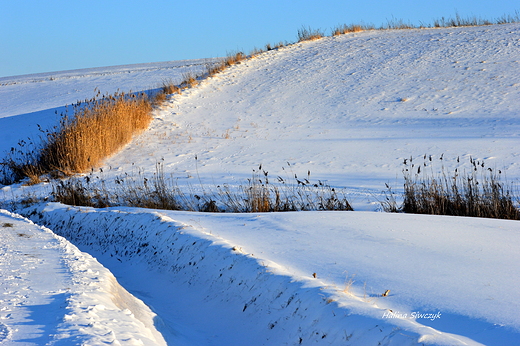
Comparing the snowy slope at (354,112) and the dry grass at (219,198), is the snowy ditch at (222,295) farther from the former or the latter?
the snowy slope at (354,112)

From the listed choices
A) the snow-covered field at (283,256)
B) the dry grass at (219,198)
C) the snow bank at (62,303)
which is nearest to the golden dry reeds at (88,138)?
the snow-covered field at (283,256)

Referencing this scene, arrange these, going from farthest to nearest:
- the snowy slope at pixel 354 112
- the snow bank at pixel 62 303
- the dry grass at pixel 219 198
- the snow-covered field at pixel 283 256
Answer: the snowy slope at pixel 354 112
the dry grass at pixel 219 198
the snow-covered field at pixel 283 256
the snow bank at pixel 62 303

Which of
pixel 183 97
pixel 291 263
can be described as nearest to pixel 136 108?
pixel 183 97

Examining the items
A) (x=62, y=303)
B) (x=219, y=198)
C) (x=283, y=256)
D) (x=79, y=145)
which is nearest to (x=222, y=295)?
(x=283, y=256)

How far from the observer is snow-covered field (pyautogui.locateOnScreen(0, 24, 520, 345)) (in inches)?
118

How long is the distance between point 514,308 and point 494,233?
1.93 m

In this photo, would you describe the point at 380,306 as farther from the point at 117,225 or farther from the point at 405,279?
the point at 117,225

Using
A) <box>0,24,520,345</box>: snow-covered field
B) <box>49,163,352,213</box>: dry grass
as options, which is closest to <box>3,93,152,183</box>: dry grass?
<box>0,24,520,345</box>: snow-covered field

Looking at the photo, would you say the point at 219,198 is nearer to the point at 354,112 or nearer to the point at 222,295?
the point at 222,295

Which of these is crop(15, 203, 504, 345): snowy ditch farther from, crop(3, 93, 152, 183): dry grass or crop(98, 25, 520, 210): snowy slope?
crop(3, 93, 152, 183): dry grass

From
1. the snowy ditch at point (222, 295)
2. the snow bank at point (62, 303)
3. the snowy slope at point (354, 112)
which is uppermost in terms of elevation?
the snowy slope at point (354, 112)

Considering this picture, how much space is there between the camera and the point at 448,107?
14094mm

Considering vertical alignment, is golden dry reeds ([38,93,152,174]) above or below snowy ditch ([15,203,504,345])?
above

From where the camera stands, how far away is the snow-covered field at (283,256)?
118 inches
